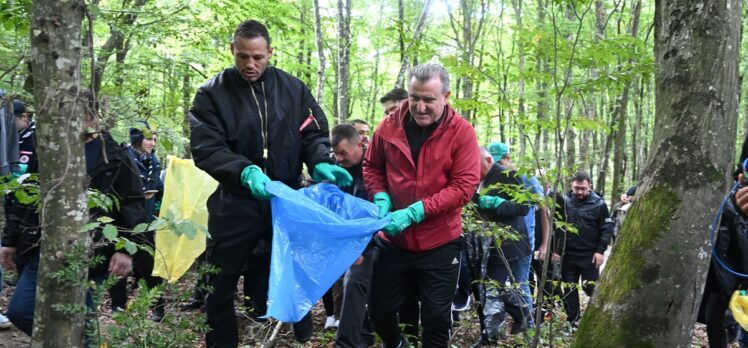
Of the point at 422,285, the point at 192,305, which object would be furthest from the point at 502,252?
the point at 192,305

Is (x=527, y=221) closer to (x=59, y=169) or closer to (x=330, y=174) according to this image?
(x=330, y=174)

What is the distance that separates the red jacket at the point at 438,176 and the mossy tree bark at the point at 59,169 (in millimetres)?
1862

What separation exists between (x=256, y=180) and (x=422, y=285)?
51.7 inches

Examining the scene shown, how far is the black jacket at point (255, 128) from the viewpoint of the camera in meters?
3.07

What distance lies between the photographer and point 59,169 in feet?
7.63

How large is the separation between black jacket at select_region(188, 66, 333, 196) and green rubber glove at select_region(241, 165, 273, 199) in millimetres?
41

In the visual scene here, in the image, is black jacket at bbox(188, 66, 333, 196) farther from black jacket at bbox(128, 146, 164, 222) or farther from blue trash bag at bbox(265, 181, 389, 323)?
black jacket at bbox(128, 146, 164, 222)

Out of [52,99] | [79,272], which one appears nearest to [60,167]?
[52,99]

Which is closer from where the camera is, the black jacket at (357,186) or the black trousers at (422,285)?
the black trousers at (422,285)

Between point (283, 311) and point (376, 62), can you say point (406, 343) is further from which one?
point (376, 62)

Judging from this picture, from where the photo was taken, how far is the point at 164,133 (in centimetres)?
267

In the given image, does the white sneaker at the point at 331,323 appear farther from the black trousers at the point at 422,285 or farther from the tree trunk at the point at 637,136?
the tree trunk at the point at 637,136

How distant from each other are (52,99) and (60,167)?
0.30 metres

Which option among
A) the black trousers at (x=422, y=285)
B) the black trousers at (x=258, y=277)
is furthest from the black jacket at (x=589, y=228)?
the black trousers at (x=258, y=277)
